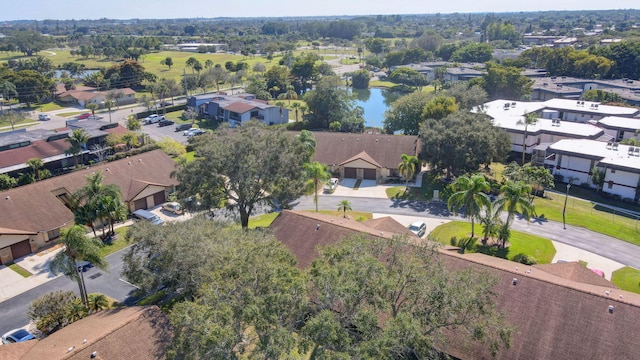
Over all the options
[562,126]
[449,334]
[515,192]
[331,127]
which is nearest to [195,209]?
[449,334]

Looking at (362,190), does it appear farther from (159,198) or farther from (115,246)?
(115,246)

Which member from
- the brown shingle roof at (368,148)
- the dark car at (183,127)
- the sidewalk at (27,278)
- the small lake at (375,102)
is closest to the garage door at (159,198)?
the sidewalk at (27,278)

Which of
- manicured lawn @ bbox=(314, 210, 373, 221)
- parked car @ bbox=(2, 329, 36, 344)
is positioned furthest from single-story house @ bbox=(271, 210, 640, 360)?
parked car @ bbox=(2, 329, 36, 344)

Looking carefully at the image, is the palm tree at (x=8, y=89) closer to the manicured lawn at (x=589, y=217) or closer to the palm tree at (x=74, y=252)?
the palm tree at (x=74, y=252)

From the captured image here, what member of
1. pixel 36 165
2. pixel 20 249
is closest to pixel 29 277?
pixel 20 249

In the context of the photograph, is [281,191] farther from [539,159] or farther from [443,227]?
[539,159]

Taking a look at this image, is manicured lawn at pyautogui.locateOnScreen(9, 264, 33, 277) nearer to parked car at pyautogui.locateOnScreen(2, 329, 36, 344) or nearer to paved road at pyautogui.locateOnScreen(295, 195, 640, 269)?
parked car at pyautogui.locateOnScreen(2, 329, 36, 344)
